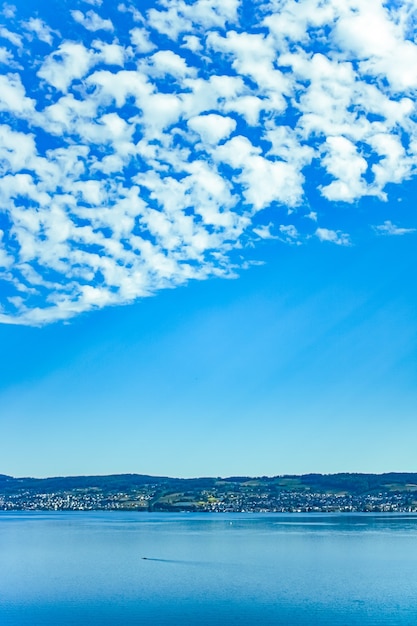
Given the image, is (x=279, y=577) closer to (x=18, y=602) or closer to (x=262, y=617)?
(x=262, y=617)

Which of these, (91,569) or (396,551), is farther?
(396,551)

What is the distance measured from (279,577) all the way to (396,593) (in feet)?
38.0

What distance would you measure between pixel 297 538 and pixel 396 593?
176 feet

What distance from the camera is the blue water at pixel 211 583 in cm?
4216

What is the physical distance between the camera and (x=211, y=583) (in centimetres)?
5556

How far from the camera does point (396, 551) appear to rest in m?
81.9

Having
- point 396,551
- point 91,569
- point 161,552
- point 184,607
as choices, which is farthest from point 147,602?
point 396,551

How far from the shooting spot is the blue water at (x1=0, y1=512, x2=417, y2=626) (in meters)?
42.2

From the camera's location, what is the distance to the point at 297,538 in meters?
102

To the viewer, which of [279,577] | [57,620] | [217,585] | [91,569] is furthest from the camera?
[91,569]

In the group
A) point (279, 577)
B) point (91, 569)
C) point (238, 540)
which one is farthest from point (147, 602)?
point (238, 540)

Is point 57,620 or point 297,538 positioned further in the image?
point 297,538

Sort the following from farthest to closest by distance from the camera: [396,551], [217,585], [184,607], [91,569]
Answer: [396,551], [91,569], [217,585], [184,607]

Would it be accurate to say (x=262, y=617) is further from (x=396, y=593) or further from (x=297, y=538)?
(x=297, y=538)
